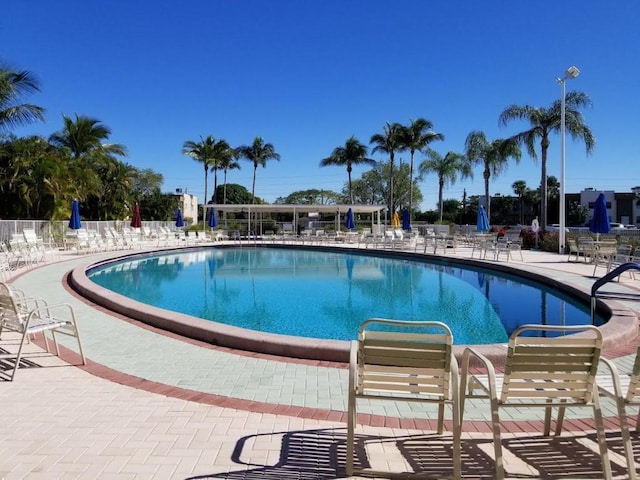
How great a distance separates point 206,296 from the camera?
10961 mm

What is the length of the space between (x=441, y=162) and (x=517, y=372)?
42675mm

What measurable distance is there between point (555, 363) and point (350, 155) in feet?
136

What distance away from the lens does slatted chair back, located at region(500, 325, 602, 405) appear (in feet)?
8.45

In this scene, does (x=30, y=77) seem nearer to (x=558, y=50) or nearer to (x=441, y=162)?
(x=558, y=50)

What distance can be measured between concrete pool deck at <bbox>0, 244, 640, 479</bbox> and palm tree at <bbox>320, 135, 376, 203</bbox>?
128 feet

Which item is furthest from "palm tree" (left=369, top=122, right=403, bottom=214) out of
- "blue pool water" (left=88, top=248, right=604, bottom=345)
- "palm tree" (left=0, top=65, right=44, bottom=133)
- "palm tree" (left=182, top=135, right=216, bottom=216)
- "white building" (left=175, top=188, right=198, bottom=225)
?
"white building" (left=175, top=188, right=198, bottom=225)

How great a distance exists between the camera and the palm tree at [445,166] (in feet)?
140

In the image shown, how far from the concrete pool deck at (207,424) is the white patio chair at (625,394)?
27 cm

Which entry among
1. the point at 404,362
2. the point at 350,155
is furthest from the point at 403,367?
the point at 350,155

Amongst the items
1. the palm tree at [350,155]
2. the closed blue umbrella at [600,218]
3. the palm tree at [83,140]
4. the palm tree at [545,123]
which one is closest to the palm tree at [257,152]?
the palm tree at [350,155]

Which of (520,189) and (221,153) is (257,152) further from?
(520,189)

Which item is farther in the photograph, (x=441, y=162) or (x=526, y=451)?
(x=441, y=162)

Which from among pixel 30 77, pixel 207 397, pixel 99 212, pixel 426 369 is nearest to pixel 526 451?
pixel 426 369

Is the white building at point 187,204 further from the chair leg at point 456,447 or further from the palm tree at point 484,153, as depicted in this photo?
the chair leg at point 456,447
